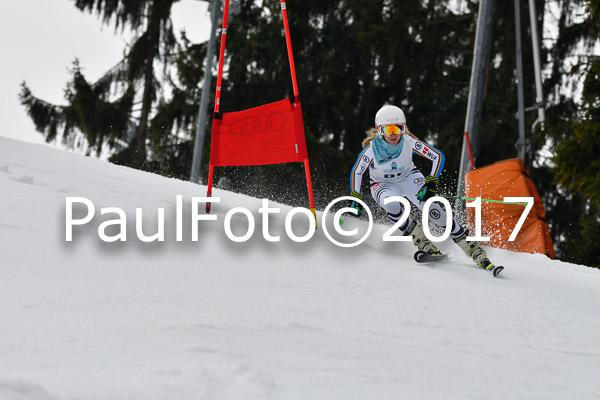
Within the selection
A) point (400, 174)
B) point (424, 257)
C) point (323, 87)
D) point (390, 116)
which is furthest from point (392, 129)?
point (323, 87)

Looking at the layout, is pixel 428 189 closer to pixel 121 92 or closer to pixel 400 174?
pixel 400 174

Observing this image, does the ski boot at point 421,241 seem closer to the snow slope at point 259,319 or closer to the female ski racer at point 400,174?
the female ski racer at point 400,174

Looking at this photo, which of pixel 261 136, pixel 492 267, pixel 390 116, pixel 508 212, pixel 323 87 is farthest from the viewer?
pixel 323 87

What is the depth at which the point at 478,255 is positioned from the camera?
5.52 meters

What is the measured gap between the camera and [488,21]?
854cm

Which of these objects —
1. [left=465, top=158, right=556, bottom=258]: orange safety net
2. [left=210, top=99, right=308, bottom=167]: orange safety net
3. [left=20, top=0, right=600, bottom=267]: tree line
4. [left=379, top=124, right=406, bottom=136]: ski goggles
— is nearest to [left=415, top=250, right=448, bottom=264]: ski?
[left=379, top=124, right=406, bottom=136]: ski goggles

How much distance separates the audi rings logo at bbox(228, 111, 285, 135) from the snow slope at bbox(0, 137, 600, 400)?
90 cm

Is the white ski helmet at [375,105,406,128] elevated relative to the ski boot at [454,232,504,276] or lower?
elevated

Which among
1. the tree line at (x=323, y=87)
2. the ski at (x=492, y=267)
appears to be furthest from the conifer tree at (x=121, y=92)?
the ski at (x=492, y=267)

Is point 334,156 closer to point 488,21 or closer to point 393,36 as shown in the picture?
point 393,36

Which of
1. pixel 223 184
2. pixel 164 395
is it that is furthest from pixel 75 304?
pixel 223 184

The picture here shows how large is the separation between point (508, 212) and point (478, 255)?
100 inches

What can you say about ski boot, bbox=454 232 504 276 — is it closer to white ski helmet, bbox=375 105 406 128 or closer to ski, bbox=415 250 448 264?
ski, bbox=415 250 448 264

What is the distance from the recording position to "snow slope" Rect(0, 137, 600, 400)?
223 centimetres
